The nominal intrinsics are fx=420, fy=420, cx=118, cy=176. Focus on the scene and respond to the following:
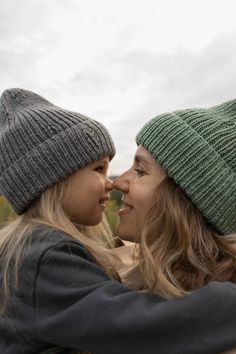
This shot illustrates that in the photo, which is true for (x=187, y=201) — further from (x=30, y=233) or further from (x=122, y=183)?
(x=30, y=233)

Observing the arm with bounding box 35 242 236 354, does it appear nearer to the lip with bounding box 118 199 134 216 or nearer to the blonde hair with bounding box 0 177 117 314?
the blonde hair with bounding box 0 177 117 314

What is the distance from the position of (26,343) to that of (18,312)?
0.11 metres

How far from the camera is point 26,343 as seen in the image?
57.1 inches

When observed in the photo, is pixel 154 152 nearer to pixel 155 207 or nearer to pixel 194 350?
pixel 155 207

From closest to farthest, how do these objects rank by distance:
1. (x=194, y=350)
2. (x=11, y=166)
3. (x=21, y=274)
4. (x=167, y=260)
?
(x=194, y=350), (x=21, y=274), (x=167, y=260), (x=11, y=166)

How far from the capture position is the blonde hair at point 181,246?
5.22ft

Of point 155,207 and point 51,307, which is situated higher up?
point 155,207

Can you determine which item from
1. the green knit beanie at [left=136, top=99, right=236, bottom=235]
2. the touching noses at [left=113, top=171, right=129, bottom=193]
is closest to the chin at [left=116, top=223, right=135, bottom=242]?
the touching noses at [left=113, top=171, right=129, bottom=193]

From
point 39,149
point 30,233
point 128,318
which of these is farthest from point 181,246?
point 39,149

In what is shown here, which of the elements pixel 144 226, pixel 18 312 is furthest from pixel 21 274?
pixel 144 226

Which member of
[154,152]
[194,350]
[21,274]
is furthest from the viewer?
[154,152]

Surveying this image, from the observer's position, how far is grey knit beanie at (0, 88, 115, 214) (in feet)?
6.08

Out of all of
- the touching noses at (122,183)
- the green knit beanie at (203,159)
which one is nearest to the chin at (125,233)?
the touching noses at (122,183)

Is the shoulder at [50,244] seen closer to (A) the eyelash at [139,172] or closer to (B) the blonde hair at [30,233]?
(B) the blonde hair at [30,233]
